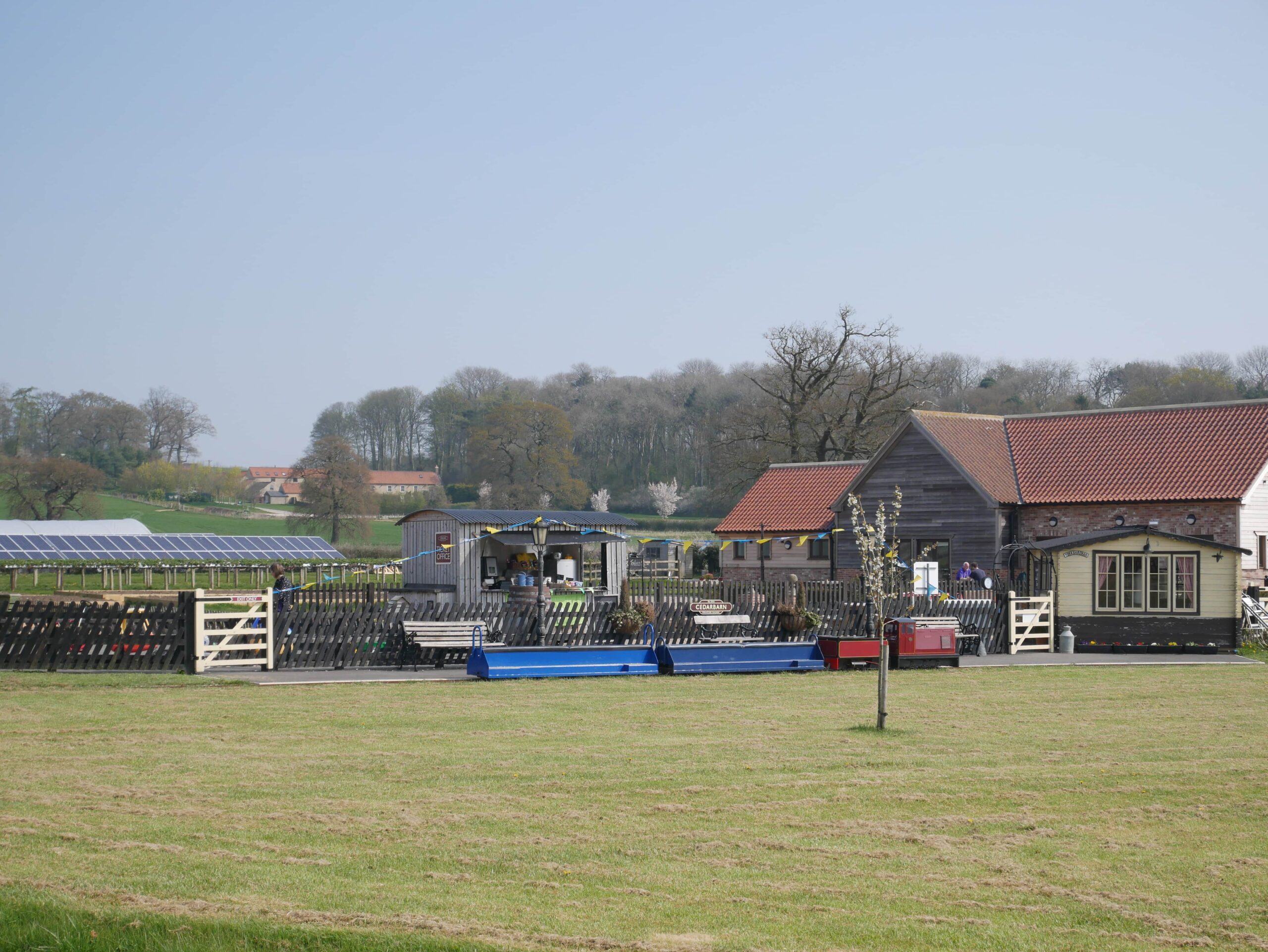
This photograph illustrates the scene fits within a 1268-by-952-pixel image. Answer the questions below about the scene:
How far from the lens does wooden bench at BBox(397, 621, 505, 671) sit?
23.4 m

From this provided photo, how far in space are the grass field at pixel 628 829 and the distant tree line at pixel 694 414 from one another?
49521 mm

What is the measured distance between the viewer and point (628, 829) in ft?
29.9

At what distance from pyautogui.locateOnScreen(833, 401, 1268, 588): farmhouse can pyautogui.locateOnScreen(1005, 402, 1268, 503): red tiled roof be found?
4 cm

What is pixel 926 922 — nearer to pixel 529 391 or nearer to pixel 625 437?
pixel 625 437

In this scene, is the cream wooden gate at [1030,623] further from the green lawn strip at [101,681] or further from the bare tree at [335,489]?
the bare tree at [335,489]

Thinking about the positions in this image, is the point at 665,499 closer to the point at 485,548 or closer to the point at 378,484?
the point at 378,484

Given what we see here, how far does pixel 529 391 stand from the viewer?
429ft

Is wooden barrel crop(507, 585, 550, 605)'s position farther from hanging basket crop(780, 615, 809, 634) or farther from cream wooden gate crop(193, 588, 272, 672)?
cream wooden gate crop(193, 588, 272, 672)

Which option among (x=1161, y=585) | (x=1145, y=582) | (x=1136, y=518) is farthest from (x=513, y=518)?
(x=1136, y=518)

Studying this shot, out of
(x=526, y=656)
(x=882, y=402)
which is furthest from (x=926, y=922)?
(x=882, y=402)

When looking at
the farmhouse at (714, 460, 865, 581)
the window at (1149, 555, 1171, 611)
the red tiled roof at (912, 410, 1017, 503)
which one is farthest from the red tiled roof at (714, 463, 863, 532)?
the window at (1149, 555, 1171, 611)

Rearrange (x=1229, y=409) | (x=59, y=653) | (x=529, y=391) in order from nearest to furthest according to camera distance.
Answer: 1. (x=59, y=653)
2. (x=1229, y=409)
3. (x=529, y=391)

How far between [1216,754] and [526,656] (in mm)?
12081

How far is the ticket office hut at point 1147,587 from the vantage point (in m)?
29.7
